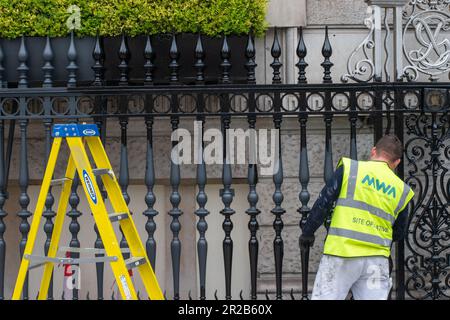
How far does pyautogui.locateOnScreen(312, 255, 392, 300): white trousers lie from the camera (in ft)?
19.2

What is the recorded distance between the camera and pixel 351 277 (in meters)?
5.88

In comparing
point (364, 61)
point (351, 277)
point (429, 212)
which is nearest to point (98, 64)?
point (364, 61)

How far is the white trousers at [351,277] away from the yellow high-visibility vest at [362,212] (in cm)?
6

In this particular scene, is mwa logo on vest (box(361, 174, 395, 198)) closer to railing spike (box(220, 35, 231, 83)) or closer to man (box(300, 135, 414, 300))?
A: man (box(300, 135, 414, 300))

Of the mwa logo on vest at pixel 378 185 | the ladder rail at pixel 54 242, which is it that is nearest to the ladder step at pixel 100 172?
the ladder rail at pixel 54 242

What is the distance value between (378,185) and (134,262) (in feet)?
5.95

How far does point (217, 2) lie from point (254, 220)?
1875mm

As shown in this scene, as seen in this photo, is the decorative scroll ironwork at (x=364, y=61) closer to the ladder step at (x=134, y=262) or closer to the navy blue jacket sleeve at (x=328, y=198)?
the navy blue jacket sleeve at (x=328, y=198)

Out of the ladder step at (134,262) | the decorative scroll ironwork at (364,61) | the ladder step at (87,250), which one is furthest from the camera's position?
the decorative scroll ironwork at (364,61)

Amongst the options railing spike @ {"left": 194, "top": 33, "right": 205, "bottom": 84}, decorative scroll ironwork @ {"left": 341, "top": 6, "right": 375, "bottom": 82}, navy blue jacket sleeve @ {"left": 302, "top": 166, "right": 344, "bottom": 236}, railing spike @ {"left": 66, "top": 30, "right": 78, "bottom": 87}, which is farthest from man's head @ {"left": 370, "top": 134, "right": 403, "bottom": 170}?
railing spike @ {"left": 66, "top": 30, "right": 78, "bottom": 87}

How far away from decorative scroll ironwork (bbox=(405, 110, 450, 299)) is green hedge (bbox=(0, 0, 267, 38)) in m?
1.78

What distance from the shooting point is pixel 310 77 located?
26.3 ft

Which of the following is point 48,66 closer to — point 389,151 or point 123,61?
point 123,61

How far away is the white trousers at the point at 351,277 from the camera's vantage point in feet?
19.2
